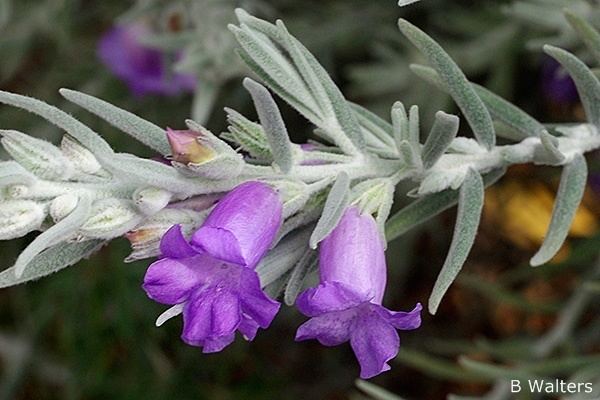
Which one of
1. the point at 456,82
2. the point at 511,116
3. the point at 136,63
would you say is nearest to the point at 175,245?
the point at 456,82

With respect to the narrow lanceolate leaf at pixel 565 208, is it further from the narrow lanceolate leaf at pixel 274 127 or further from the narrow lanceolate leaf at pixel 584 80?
the narrow lanceolate leaf at pixel 274 127

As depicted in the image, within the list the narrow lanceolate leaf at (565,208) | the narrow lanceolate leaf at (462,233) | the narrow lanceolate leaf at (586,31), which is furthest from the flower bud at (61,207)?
the narrow lanceolate leaf at (586,31)

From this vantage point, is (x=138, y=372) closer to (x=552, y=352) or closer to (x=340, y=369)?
(x=340, y=369)

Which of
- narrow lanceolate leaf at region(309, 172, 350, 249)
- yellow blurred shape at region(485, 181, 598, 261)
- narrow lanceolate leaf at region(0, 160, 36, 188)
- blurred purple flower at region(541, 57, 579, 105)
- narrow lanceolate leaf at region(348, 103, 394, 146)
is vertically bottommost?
yellow blurred shape at region(485, 181, 598, 261)

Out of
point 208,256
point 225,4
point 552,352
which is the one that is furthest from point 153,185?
point 552,352

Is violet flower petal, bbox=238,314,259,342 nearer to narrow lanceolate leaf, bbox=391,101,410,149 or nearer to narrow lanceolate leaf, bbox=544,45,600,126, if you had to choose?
narrow lanceolate leaf, bbox=391,101,410,149

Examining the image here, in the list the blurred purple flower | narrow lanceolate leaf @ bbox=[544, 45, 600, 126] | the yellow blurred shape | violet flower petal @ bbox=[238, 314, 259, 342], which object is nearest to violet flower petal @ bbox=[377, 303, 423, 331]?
violet flower petal @ bbox=[238, 314, 259, 342]

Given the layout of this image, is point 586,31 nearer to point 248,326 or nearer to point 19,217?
point 248,326

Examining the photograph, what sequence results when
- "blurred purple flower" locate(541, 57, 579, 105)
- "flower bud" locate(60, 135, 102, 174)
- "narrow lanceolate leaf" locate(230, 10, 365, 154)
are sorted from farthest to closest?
"blurred purple flower" locate(541, 57, 579, 105), "narrow lanceolate leaf" locate(230, 10, 365, 154), "flower bud" locate(60, 135, 102, 174)
